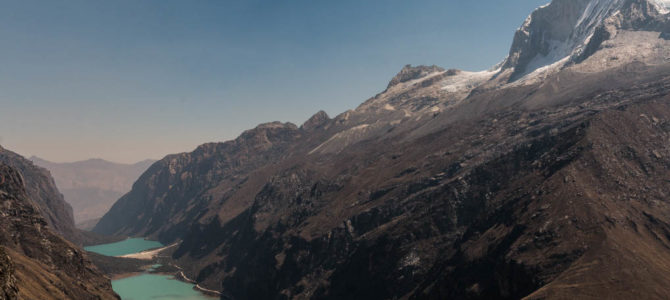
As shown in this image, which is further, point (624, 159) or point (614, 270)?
point (624, 159)

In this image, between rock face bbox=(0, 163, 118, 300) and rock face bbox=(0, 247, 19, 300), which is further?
rock face bbox=(0, 163, 118, 300)

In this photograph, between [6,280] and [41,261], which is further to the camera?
[41,261]

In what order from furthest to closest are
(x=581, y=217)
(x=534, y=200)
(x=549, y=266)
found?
(x=534, y=200) → (x=581, y=217) → (x=549, y=266)

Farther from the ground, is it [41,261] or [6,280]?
[6,280]

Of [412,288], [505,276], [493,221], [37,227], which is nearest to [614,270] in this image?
[505,276]

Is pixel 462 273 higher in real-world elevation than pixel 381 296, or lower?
higher

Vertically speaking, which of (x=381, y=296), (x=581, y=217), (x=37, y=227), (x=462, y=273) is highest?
(x=37, y=227)

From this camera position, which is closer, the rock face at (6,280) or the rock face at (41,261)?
the rock face at (6,280)

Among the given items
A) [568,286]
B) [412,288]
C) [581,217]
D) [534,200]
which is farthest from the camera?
[412,288]

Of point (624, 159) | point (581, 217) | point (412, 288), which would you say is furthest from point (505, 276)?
point (624, 159)

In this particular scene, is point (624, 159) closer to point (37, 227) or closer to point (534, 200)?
→ point (534, 200)
